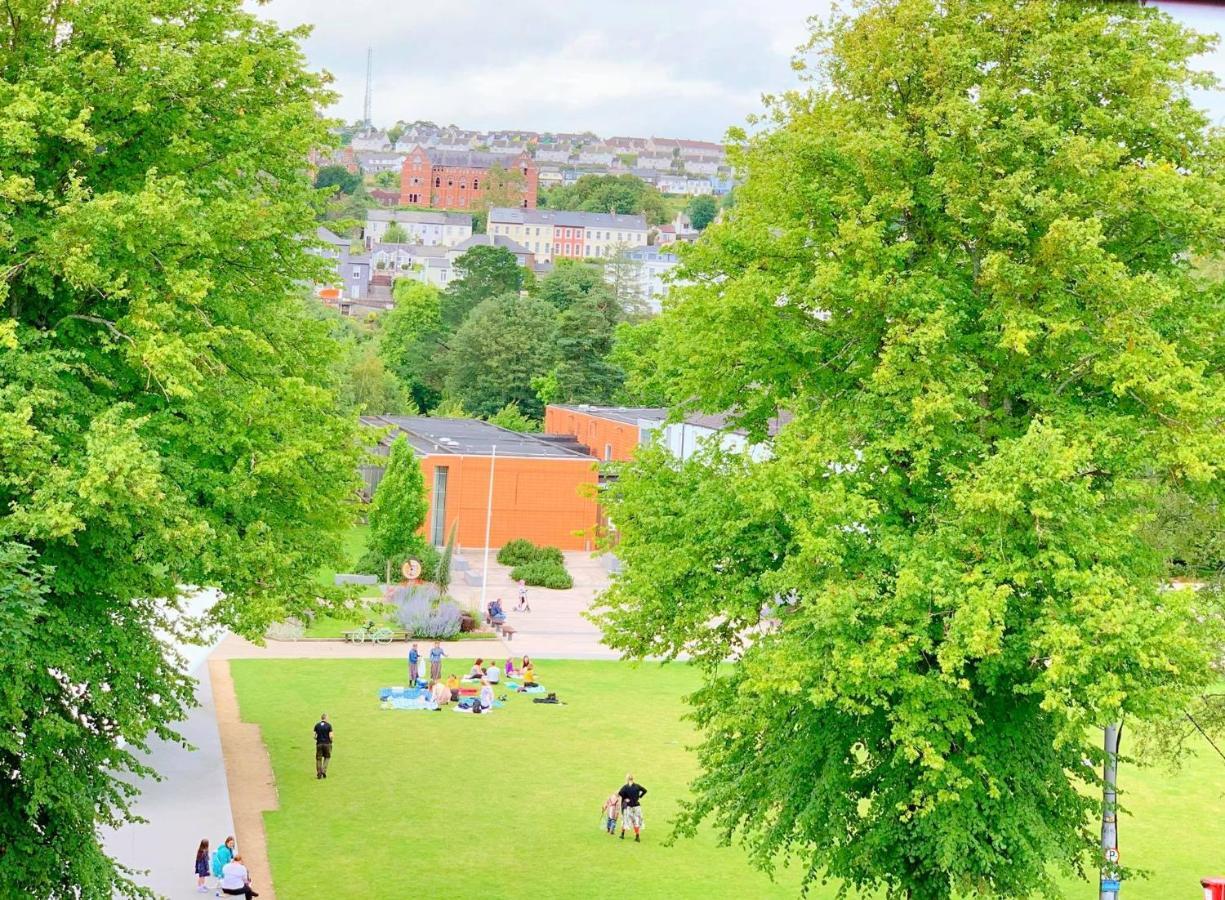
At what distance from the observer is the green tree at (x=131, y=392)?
48.9 ft

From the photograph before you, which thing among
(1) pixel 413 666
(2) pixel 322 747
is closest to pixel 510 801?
(2) pixel 322 747

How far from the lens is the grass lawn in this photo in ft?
73.8

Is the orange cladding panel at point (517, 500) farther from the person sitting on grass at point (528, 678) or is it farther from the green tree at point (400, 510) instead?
the person sitting on grass at point (528, 678)

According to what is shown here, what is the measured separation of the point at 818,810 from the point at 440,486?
46.5m

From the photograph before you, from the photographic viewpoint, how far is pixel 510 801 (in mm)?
26953

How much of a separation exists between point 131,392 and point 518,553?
42.5 m

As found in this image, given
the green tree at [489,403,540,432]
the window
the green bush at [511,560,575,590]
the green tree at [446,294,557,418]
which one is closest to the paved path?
the green bush at [511,560,575,590]

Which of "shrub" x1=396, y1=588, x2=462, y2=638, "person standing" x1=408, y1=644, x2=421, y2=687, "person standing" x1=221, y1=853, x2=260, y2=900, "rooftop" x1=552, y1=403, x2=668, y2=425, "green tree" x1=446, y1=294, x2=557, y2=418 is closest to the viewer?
"person standing" x1=221, y1=853, x2=260, y2=900

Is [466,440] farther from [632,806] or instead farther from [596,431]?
[632,806]

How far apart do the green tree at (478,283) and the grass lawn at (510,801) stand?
75.0m

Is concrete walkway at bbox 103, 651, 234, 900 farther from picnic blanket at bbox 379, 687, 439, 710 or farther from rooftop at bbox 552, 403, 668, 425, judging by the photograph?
rooftop at bbox 552, 403, 668, 425

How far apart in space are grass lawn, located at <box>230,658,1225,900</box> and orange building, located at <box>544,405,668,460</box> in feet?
89.3

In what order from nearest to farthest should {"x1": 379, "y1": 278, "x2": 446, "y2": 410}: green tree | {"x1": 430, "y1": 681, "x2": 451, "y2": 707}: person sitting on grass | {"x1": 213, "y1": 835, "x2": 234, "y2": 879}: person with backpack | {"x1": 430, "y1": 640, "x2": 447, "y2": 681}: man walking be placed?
1. {"x1": 213, "y1": 835, "x2": 234, "y2": 879}: person with backpack
2. {"x1": 430, "y1": 681, "x2": 451, "y2": 707}: person sitting on grass
3. {"x1": 430, "y1": 640, "x2": 447, "y2": 681}: man walking
4. {"x1": 379, "y1": 278, "x2": 446, "y2": 410}: green tree

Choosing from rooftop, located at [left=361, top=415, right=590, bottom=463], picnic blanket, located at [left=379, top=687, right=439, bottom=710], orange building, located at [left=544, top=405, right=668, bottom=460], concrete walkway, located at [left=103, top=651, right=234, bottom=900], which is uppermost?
orange building, located at [left=544, top=405, right=668, bottom=460]
